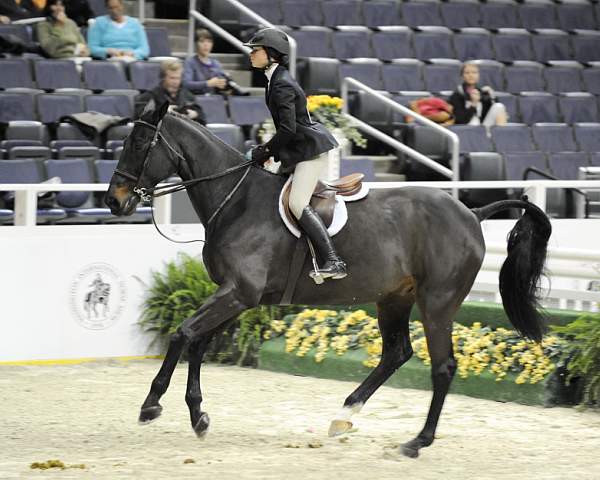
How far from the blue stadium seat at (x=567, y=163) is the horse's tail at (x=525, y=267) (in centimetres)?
755

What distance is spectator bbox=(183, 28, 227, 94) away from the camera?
46.3ft

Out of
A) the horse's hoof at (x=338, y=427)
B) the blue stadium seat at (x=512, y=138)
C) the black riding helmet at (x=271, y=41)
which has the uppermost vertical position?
the black riding helmet at (x=271, y=41)

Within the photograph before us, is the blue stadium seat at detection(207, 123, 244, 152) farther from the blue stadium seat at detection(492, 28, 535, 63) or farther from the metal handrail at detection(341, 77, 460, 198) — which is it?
the blue stadium seat at detection(492, 28, 535, 63)

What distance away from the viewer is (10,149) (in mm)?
11906

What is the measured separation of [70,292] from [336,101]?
13.0 feet

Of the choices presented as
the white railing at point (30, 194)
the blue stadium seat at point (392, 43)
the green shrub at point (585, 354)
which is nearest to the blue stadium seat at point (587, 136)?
the blue stadium seat at point (392, 43)

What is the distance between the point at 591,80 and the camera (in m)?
18.5

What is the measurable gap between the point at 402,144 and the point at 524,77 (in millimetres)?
3826

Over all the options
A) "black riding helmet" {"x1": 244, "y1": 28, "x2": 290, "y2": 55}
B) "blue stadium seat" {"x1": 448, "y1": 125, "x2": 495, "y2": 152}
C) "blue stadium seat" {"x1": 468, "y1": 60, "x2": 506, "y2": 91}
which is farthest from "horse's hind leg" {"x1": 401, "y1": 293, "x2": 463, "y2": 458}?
"blue stadium seat" {"x1": 468, "y1": 60, "x2": 506, "y2": 91}

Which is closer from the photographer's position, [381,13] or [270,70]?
[270,70]

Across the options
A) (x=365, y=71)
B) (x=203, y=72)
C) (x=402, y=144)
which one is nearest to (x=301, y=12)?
(x=365, y=71)

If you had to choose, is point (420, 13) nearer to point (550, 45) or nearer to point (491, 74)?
point (491, 74)

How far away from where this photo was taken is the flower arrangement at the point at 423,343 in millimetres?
8914

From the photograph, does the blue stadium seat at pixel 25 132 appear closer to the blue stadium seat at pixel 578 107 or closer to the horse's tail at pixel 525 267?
the horse's tail at pixel 525 267
